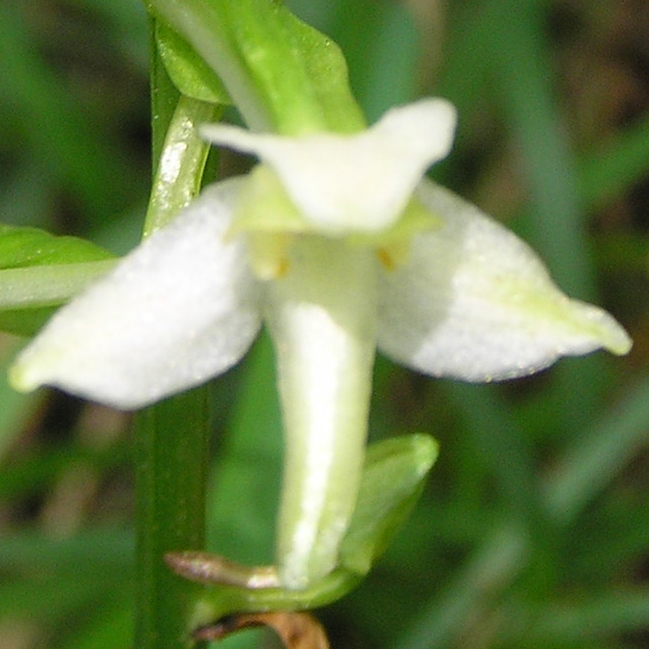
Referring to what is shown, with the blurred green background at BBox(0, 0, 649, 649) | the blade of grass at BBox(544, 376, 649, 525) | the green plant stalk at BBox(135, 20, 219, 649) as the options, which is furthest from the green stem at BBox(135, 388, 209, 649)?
the blade of grass at BBox(544, 376, 649, 525)

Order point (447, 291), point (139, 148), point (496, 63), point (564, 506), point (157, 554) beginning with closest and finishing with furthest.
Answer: point (447, 291)
point (157, 554)
point (564, 506)
point (496, 63)
point (139, 148)

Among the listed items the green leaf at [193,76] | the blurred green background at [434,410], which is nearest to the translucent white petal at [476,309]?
the green leaf at [193,76]

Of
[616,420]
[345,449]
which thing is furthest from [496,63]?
[345,449]

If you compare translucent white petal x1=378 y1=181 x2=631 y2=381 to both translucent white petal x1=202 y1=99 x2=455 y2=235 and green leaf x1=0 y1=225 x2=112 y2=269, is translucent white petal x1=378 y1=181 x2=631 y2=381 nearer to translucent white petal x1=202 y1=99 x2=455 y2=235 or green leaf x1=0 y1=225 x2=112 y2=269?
translucent white petal x1=202 y1=99 x2=455 y2=235

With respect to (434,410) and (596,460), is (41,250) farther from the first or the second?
(434,410)

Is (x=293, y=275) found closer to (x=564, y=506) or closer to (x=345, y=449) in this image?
(x=345, y=449)

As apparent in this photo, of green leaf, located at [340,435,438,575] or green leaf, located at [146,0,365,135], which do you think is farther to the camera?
green leaf, located at [340,435,438,575]
